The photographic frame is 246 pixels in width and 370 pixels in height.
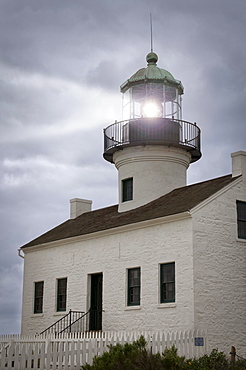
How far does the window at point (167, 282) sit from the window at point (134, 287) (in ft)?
4.22

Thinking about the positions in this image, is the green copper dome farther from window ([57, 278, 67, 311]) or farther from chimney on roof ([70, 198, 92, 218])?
window ([57, 278, 67, 311])

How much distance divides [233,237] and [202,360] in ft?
16.0

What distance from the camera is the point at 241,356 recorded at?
1789 cm

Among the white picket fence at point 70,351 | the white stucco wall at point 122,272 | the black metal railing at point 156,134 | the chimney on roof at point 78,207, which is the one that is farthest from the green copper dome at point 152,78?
the white picket fence at point 70,351

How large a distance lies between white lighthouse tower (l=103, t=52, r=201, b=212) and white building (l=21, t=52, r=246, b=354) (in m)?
0.04

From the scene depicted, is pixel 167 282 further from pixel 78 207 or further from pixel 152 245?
pixel 78 207

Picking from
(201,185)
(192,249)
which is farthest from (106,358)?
(201,185)

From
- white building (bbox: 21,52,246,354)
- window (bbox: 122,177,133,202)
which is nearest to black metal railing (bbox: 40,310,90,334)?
white building (bbox: 21,52,246,354)

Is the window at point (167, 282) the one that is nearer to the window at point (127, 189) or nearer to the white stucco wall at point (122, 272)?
the white stucco wall at point (122, 272)

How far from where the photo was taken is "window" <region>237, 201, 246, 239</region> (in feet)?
63.5

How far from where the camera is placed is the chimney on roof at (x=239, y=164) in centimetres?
1970

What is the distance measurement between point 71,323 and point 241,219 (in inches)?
312

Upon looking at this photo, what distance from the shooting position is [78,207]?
2919 cm

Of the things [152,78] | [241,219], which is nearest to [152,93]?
[152,78]
